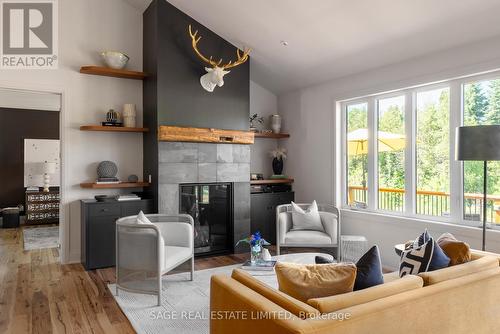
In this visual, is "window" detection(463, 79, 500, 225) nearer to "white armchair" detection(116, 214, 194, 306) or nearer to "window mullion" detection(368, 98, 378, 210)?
"window mullion" detection(368, 98, 378, 210)

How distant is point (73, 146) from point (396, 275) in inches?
163

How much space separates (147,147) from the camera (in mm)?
4926

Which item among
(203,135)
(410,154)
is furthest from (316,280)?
(203,135)

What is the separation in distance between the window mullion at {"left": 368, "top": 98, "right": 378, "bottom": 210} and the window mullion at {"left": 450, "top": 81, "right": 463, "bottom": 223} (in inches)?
39.5

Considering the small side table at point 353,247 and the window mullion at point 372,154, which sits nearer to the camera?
the small side table at point 353,247

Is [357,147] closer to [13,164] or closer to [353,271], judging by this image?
[353,271]

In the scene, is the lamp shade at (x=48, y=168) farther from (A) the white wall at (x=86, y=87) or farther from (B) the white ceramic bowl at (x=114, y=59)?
(B) the white ceramic bowl at (x=114, y=59)

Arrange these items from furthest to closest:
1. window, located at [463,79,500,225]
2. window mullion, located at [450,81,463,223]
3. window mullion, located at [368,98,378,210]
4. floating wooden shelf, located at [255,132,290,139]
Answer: floating wooden shelf, located at [255,132,290,139]
window mullion, located at [368,98,378,210]
window mullion, located at [450,81,463,223]
window, located at [463,79,500,225]

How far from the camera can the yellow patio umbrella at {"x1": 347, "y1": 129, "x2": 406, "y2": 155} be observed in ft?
14.6

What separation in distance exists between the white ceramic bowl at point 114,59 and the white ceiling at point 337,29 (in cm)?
85

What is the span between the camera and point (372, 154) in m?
4.77

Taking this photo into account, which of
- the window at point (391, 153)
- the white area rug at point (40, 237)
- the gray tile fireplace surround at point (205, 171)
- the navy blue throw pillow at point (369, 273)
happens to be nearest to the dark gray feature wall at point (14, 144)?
the white area rug at point (40, 237)

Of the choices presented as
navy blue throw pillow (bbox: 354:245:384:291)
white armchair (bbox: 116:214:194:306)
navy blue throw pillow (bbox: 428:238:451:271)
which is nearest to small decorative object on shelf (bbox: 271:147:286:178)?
white armchair (bbox: 116:214:194:306)

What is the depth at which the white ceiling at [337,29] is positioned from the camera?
3.37 meters
